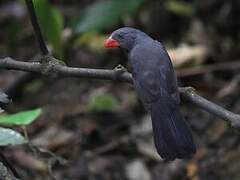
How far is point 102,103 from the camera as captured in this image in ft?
17.8

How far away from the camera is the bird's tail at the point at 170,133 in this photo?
271 centimetres

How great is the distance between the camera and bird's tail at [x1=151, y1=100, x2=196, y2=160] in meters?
2.71

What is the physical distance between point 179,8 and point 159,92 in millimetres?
3656

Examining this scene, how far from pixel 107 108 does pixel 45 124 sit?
1.81ft

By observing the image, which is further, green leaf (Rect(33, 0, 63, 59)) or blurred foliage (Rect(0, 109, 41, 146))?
green leaf (Rect(33, 0, 63, 59))

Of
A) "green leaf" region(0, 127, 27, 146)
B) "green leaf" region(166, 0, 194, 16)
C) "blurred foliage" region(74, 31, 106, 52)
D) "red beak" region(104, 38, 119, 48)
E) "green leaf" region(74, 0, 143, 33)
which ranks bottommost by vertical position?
"blurred foliage" region(74, 31, 106, 52)

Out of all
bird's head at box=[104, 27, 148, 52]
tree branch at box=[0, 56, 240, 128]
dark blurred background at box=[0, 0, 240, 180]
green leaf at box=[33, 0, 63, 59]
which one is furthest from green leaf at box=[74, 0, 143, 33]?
tree branch at box=[0, 56, 240, 128]

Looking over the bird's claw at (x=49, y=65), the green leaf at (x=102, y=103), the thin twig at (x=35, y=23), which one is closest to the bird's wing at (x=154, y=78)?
the bird's claw at (x=49, y=65)

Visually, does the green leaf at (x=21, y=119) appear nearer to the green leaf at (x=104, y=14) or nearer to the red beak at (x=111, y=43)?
the red beak at (x=111, y=43)

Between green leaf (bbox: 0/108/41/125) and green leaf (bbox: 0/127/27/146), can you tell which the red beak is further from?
green leaf (bbox: 0/127/27/146)

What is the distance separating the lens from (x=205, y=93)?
5340 mm

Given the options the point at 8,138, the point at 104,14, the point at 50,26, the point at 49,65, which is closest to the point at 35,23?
the point at 49,65

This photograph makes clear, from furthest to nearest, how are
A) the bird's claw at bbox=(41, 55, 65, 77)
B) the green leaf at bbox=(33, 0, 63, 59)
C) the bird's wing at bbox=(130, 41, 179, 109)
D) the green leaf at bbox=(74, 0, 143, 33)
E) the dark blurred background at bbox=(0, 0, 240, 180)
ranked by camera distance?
the green leaf at bbox=(74, 0, 143, 33)
the green leaf at bbox=(33, 0, 63, 59)
the dark blurred background at bbox=(0, 0, 240, 180)
the bird's wing at bbox=(130, 41, 179, 109)
the bird's claw at bbox=(41, 55, 65, 77)

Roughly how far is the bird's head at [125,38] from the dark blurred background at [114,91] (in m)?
0.70
